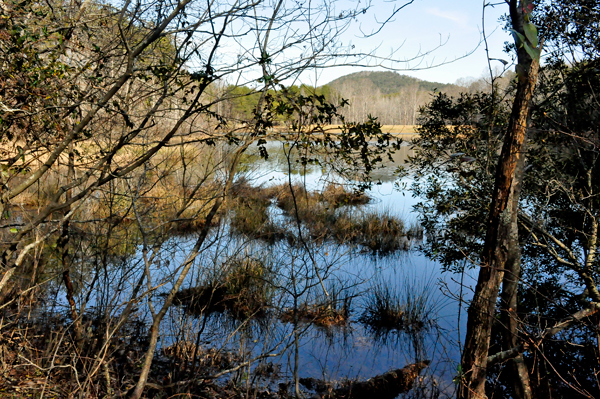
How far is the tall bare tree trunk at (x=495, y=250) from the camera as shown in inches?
110

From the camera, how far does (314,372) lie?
516cm

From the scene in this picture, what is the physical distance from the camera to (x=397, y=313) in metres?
6.45

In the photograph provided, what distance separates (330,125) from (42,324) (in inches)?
141

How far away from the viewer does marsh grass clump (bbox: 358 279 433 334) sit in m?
6.36

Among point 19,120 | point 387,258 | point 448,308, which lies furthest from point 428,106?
point 19,120

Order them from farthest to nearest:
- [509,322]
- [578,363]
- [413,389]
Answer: [578,363], [413,389], [509,322]

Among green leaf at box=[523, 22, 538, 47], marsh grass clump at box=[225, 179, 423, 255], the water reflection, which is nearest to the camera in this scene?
green leaf at box=[523, 22, 538, 47]

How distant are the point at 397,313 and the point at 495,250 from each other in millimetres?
3828

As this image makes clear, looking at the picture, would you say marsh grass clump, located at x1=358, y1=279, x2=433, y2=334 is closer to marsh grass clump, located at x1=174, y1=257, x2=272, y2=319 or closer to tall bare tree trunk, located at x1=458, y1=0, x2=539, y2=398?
marsh grass clump, located at x1=174, y1=257, x2=272, y2=319

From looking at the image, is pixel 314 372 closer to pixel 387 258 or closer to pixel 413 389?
pixel 413 389

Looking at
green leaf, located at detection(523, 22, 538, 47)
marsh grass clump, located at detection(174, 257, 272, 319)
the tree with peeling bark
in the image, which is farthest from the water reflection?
green leaf, located at detection(523, 22, 538, 47)

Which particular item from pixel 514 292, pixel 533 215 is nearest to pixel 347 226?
pixel 533 215

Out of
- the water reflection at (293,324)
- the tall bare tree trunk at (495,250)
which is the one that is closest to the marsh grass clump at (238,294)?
the water reflection at (293,324)

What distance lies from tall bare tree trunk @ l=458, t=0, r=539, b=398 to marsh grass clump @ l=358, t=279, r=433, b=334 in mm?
3355
